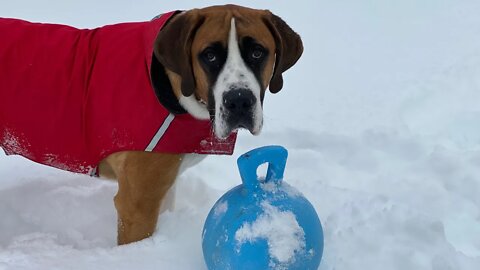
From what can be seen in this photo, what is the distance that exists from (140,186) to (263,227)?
2.25 feet

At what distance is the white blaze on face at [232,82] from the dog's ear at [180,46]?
14cm

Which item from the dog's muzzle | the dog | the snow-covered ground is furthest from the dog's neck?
the snow-covered ground

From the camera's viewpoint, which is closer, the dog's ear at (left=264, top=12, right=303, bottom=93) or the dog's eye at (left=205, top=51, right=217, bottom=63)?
the dog's eye at (left=205, top=51, right=217, bottom=63)

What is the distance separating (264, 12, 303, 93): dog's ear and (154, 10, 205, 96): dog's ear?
337 mm

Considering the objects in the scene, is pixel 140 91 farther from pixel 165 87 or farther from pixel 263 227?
pixel 263 227

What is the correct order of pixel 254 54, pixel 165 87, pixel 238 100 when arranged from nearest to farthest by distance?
pixel 238 100, pixel 254 54, pixel 165 87

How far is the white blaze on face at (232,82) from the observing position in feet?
8.21

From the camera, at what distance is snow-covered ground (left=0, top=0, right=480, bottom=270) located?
109 inches

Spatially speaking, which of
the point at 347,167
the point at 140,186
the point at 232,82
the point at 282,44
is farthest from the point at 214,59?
the point at 347,167

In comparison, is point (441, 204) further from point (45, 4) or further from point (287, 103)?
point (45, 4)

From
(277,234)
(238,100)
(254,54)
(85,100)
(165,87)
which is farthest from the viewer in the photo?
(85,100)

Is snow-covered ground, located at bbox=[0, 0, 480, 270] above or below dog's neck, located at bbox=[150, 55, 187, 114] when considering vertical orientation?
below

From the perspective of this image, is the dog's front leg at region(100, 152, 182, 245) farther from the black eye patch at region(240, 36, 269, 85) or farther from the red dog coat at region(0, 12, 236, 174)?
the black eye patch at region(240, 36, 269, 85)

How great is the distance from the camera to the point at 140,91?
2.73 metres
